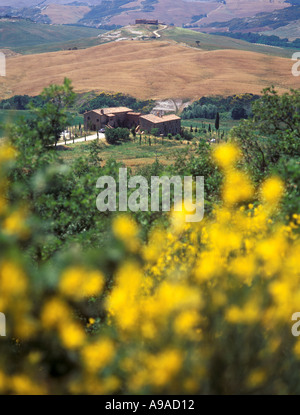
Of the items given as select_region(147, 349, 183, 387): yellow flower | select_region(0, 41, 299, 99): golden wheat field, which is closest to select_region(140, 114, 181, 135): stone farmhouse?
select_region(0, 41, 299, 99): golden wheat field

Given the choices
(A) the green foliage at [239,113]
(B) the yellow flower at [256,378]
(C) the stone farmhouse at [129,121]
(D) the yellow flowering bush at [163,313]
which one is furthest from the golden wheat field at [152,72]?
(B) the yellow flower at [256,378]

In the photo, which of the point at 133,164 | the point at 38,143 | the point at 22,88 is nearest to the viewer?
the point at 38,143

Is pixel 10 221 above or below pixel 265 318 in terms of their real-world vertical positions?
above

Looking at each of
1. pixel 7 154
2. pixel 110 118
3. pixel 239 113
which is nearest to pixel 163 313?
pixel 7 154

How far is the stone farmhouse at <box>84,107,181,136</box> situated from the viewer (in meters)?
79.6

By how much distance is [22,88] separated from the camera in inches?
4961

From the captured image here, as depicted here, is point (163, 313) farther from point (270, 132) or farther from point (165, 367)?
point (270, 132)

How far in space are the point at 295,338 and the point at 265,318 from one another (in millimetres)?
811

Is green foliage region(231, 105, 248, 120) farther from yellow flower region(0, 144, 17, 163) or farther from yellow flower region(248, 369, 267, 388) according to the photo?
yellow flower region(248, 369, 267, 388)

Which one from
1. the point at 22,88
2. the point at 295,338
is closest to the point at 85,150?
the point at 295,338

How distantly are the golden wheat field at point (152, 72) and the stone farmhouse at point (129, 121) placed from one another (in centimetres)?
3561

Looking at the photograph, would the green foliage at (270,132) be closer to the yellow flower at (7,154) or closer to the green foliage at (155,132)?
the yellow flower at (7,154)

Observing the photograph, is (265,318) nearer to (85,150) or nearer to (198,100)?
(85,150)

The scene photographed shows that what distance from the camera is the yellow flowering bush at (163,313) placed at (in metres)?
5.13
